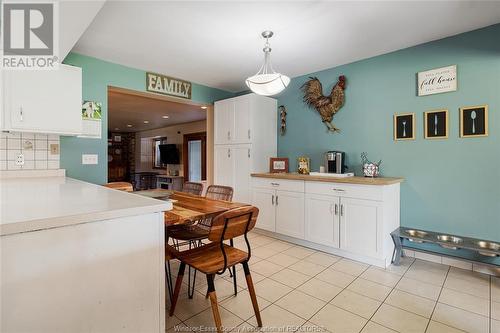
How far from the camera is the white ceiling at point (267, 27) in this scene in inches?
82.5

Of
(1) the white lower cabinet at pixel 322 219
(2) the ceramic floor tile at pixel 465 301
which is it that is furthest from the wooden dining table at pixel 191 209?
(2) the ceramic floor tile at pixel 465 301

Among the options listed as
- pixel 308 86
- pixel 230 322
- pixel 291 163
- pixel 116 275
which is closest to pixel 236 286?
pixel 230 322

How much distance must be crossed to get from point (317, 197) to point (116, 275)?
2.43 metres

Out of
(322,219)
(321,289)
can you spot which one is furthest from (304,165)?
(321,289)

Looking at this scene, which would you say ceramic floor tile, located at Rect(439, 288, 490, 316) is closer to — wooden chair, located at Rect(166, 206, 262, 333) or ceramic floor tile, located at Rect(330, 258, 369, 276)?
ceramic floor tile, located at Rect(330, 258, 369, 276)

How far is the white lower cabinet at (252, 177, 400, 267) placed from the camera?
2.61m

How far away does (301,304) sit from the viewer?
6.40 ft

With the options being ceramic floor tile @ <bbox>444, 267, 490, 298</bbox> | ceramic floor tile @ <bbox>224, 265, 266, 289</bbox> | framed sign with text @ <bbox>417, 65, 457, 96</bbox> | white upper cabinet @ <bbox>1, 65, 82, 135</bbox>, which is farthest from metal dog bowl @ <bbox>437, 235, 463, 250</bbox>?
white upper cabinet @ <bbox>1, 65, 82, 135</bbox>

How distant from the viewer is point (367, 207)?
8.73ft

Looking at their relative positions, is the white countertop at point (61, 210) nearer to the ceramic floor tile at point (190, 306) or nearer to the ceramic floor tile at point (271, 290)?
the ceramic floor tile at point (190, 306)

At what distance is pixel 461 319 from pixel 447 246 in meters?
0.80

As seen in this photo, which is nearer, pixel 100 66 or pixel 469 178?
pixel 469 178

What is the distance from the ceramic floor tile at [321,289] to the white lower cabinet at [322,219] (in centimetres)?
74

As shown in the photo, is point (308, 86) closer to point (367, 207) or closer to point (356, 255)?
point (367, 207)
